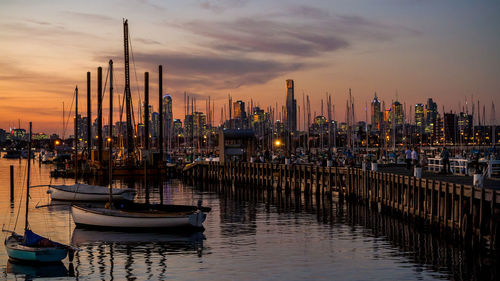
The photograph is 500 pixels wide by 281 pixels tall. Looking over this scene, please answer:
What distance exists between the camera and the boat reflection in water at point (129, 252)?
30406mm

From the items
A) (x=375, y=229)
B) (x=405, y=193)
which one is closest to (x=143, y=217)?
(x=375, y=229)

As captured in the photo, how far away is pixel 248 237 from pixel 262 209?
15918mm

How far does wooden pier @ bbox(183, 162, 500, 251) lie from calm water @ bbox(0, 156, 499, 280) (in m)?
1.14

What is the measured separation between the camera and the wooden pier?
32375 millimetres

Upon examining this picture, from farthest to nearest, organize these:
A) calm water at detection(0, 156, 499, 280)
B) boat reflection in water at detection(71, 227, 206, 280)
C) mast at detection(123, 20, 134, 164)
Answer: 1. mast at detection(123, 20, 134, 164)
2. boat reflection in water at detection(71, 227, 206, 280)
3. calm water at detection(0, 156, 499, 280)

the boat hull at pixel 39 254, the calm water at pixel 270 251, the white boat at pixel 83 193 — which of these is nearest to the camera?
the calm water at pixel 270 251

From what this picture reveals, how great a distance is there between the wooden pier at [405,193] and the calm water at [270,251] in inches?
44.9

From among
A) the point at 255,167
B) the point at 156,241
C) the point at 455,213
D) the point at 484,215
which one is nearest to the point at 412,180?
the point at 455,213

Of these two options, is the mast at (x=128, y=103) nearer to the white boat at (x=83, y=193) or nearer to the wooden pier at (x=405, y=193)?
the wooden pier at (x=405, y=193)

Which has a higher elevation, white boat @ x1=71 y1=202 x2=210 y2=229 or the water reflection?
white boat @ x1=71 y1=202 x2=210 y2=229

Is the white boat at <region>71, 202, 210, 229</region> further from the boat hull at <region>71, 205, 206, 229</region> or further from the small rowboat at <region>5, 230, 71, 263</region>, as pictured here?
the small rowboat at <region>5, 230, 71, 263</region>

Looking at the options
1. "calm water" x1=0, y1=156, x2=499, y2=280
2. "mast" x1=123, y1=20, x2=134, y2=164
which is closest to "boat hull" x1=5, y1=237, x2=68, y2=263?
"calm water" x1=0, y1=156, x2=499, y2=280

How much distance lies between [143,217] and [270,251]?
1037 cm

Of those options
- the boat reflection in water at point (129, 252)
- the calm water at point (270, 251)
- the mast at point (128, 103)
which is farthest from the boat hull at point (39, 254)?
the mast at point (128, 103)
